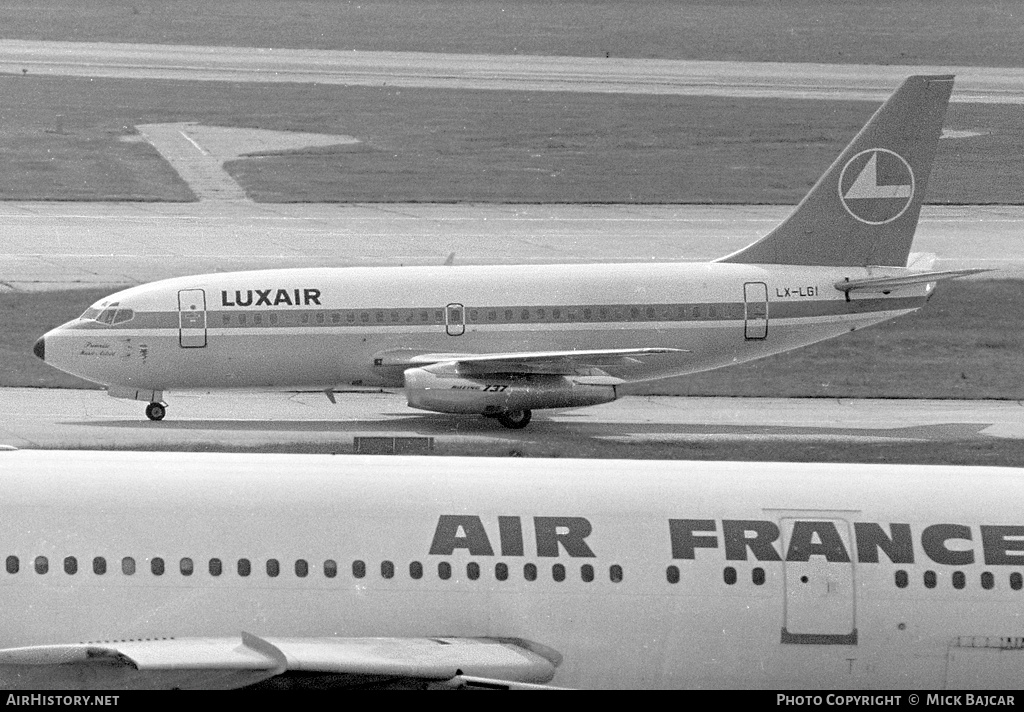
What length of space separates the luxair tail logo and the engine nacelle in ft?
23.7

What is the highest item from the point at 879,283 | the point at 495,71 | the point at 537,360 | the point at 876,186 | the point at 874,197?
the point at 495,71

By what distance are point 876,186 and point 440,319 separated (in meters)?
10.2

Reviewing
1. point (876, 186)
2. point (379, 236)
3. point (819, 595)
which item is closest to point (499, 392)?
point (876, 186)

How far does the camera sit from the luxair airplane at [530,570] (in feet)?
50.6

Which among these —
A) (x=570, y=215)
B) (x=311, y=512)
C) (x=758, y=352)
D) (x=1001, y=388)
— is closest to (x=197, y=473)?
(x=311, y=512)

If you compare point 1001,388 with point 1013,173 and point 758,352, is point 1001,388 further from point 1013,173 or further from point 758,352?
point 1013,173

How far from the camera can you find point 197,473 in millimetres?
16172

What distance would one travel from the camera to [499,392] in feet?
116

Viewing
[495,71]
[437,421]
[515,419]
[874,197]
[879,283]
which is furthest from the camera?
[495,71]

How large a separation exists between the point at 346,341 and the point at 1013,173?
46.8 m

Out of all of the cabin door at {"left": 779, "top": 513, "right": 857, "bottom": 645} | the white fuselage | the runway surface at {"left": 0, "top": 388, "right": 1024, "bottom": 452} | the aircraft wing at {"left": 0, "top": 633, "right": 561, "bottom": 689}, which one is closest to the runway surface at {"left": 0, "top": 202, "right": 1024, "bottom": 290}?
the runway surface at {"left": 0, "top": 388, "right": 1024, "bottom": 452}

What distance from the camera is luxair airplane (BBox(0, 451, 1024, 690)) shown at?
1543 cm

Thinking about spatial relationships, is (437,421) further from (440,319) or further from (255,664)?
(255,664)
